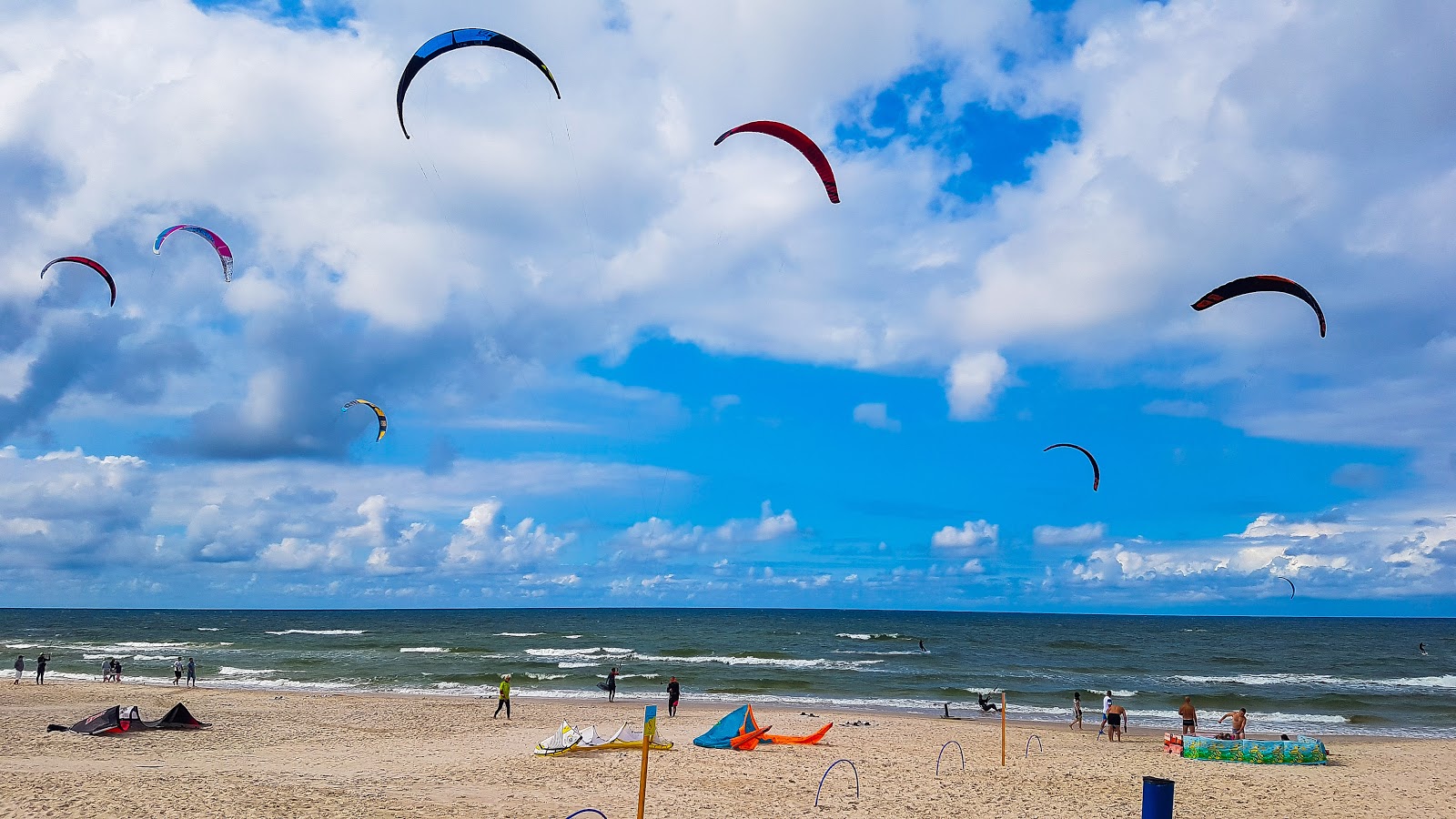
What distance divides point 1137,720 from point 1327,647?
173 feet

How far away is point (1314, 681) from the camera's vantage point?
40.0 meters

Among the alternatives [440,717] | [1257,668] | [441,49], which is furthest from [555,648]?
[441,49]

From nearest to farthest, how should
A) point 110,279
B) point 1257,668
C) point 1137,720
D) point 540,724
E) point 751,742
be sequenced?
point 751,742 → point 110,279 → point 540,724 → point 1137,720 → point 1257,668

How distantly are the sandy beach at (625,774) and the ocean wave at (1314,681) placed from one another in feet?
55.3

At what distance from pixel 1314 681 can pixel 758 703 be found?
86.1ft

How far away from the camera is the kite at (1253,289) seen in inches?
591

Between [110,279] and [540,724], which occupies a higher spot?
[110,279]

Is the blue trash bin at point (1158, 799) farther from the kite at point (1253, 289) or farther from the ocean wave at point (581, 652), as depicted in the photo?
the ocean wave at point (581, 652)

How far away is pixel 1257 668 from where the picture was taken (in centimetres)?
4544

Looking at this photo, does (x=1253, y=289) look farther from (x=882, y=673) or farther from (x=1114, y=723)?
(x=882, y=673)

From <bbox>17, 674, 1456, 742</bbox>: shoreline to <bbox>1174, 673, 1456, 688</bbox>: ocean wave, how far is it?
11.6 metres

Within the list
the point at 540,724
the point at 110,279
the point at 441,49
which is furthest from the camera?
the point at 540,724

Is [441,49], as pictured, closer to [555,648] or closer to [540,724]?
[540,724]

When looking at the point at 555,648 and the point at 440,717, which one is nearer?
the point at 440,717
